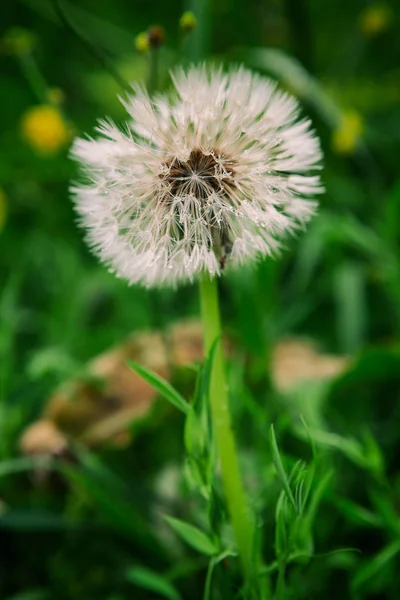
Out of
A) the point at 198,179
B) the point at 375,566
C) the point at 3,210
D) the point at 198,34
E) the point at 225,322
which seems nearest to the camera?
the point at 198,179

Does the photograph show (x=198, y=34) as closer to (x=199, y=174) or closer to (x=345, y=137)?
(x=345, y=137)

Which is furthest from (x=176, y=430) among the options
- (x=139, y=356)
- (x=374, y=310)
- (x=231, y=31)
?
(x=231, y=31)

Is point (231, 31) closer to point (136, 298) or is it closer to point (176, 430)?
point (136, 298)

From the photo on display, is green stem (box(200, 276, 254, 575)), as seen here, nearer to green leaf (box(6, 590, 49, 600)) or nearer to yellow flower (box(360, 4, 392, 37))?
green leaf (box(6, 590, 49, 600))

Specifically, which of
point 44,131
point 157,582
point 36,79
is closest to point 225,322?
point 157,582

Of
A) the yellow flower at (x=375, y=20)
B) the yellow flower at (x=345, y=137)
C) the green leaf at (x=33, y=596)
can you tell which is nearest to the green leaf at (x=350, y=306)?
the yellow flower at (x=345, y=137)

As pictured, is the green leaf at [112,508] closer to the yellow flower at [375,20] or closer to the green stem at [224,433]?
the green stem at [224,433]
